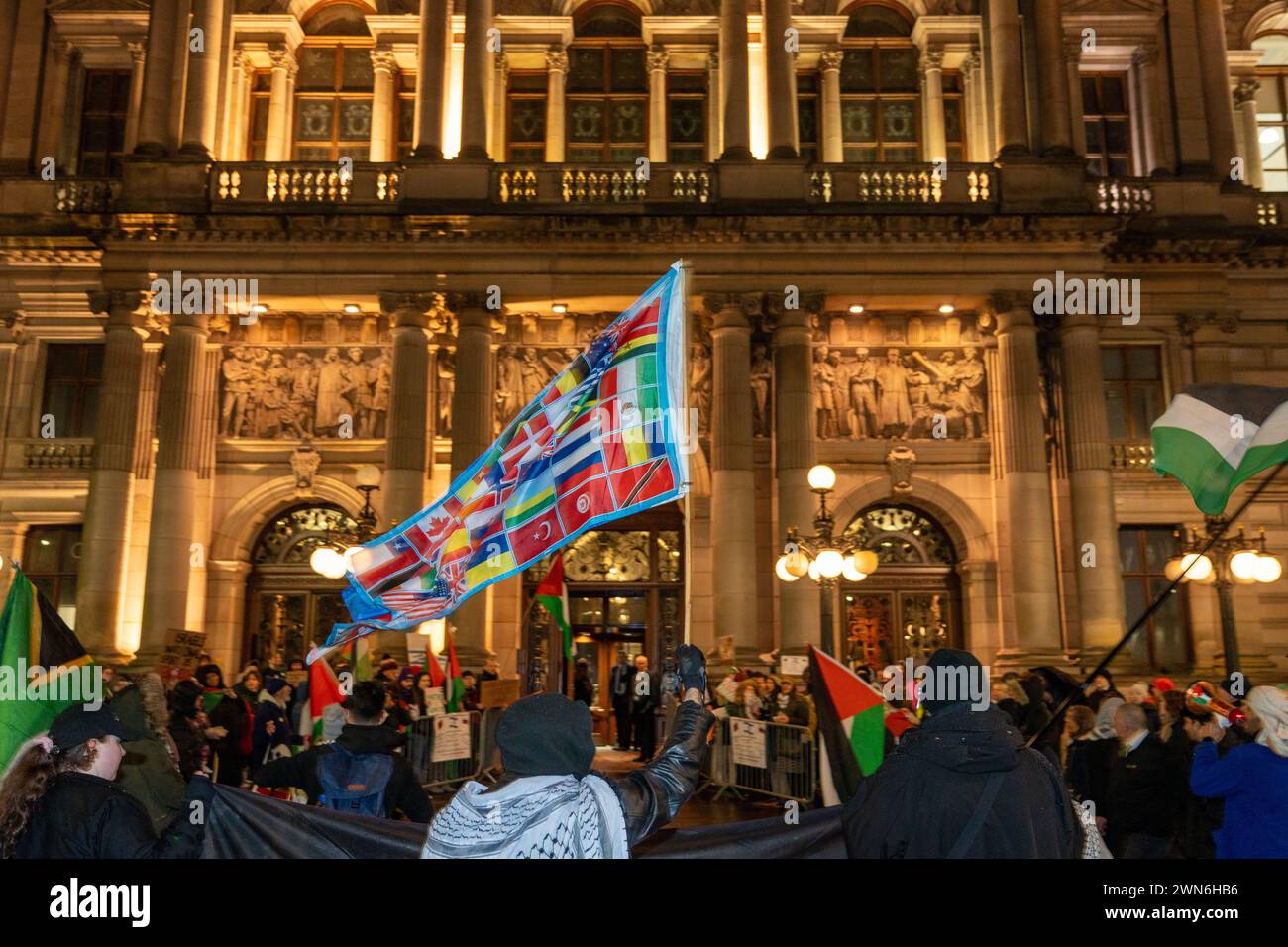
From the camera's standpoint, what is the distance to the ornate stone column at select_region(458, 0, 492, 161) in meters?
26.9

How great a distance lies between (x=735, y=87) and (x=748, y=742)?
623 inches

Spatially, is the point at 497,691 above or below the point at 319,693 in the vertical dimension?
above

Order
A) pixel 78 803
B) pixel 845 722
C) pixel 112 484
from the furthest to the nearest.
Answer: pixel 112 484
pixel 845 722
pixel 78 803

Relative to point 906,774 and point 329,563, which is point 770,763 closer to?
point 329,563

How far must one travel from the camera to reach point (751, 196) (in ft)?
86.2

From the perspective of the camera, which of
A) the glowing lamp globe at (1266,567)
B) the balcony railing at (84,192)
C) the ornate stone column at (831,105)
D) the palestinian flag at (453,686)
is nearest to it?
the glowing lamp globe at (1266,567)

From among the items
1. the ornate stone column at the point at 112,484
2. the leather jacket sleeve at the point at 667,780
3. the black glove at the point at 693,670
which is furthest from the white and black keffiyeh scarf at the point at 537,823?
the ornate stone column at the point at 112,484

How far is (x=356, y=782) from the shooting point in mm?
7297

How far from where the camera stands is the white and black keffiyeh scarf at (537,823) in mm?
3791

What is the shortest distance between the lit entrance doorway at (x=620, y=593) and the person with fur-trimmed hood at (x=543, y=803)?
2359cm

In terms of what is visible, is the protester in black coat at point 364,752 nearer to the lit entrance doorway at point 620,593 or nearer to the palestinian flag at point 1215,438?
the palestinian flag at point 1215,438

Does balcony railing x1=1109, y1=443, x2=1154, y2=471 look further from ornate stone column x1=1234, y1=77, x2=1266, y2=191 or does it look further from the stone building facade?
ornate stone column x1=1234, y1=77, x2=1266, y2=191

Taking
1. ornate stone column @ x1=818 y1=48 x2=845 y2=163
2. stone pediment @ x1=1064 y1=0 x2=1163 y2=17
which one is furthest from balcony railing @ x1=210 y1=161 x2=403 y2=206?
stone pediment @ x1=1064 y1=0 x2=1163 y2=17

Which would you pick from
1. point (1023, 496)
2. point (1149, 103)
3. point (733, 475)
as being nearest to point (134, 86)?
point (733, 475)
